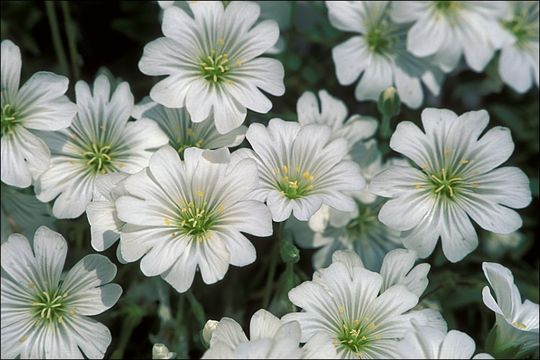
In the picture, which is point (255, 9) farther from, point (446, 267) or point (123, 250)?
Answer: point (446, 267)

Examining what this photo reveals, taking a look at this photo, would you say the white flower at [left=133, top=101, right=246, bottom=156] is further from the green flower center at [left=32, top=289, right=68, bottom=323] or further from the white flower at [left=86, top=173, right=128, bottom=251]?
the green flower center at [left=32, top=289, right=68, bottom=323]

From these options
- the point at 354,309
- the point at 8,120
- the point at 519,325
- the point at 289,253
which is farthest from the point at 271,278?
the point at 8,120

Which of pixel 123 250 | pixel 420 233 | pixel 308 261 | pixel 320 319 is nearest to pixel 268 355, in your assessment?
pixel 320 319

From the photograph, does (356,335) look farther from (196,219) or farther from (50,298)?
(50,298)

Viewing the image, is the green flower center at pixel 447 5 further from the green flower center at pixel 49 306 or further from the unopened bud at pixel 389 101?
the green flower center at pixel 49 306

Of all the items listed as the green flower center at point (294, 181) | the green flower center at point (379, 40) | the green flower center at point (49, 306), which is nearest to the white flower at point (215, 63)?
the green flower center at point (294, 181)

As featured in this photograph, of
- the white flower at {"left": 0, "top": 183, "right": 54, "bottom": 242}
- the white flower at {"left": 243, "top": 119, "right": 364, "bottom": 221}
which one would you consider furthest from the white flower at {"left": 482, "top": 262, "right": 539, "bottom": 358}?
the white flower at {"left": 0, "top": 183, "right": 54, "bottom": 242}
